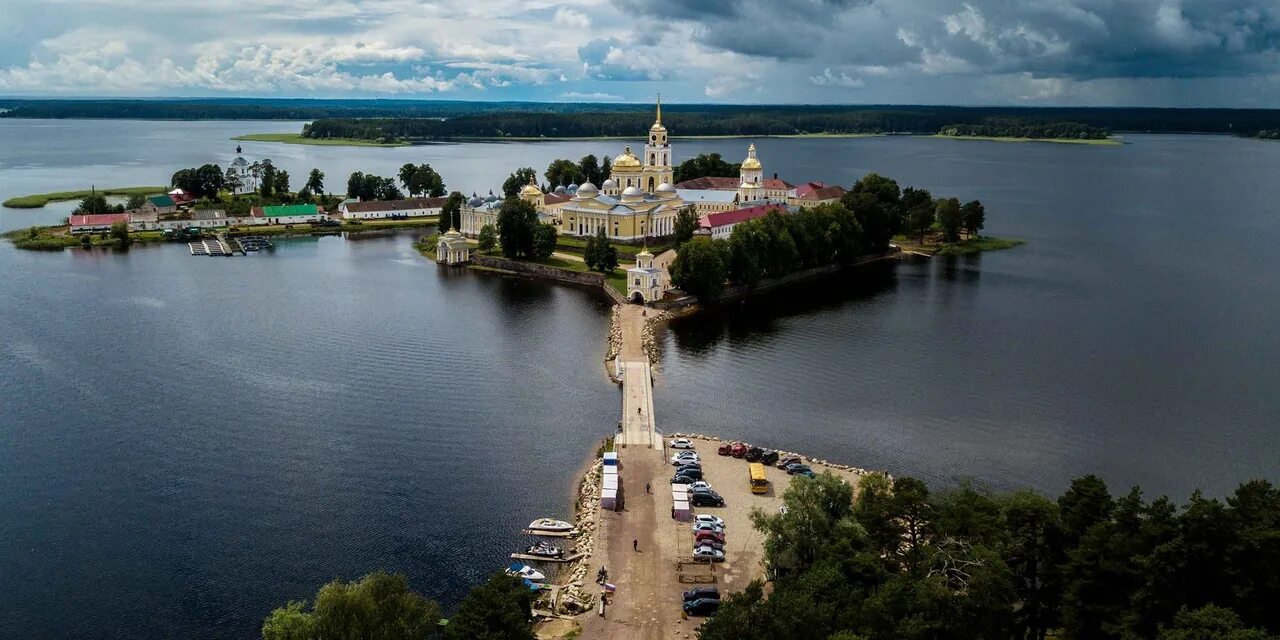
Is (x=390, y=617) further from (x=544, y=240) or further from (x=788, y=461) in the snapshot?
(x=544, y=240)

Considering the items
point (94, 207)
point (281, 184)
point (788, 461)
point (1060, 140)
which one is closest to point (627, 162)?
point (281, 184)

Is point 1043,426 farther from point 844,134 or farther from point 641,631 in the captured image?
point 844,134

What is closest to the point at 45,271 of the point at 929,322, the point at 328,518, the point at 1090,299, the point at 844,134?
the point at 328,518

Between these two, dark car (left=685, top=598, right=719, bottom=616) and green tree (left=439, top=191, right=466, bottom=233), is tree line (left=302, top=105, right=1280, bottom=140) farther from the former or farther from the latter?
dark car (left=685, top=598, right=719, bottom=616)

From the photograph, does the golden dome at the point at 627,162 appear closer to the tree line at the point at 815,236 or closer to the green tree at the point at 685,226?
the green tree at the point at 685,226

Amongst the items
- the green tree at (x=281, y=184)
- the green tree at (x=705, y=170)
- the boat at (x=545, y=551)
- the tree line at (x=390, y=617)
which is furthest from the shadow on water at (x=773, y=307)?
the green tree at (x=281, y=184)
